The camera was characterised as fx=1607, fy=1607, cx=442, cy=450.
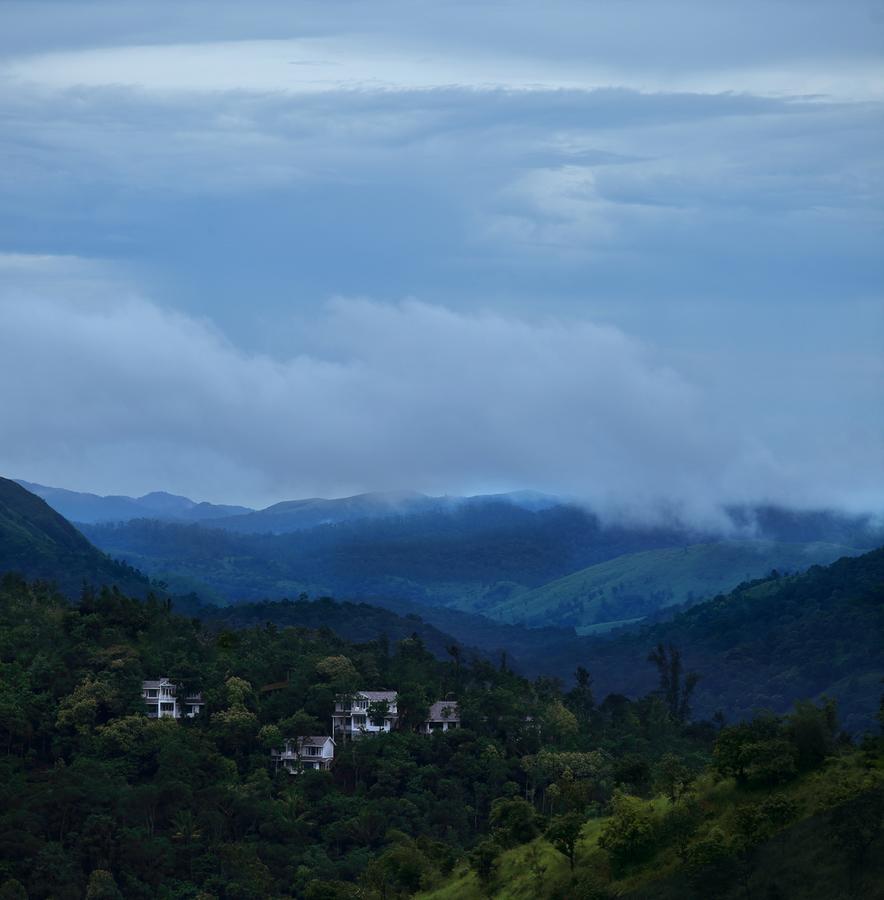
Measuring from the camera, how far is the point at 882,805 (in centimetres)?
3931

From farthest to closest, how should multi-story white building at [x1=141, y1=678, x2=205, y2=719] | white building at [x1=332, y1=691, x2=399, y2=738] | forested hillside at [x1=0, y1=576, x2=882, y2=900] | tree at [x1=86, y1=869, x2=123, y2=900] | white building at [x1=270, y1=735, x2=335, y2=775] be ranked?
1. white building at [x1=332, y1=691, x2=399, y2=738]
2. multi-story white building at [x1=141, y1=678, x2=205, y2=719]
3. white building at [x1=270, y1=735, x2=335, y2=775]
4. tree at [x1=86, y1=869, x2=123, y2=900]
5. forested hillside at [x1=0, y1=576, x2=882, y2=900]

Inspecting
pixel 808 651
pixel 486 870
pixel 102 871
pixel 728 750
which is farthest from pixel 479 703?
pixel 808 651

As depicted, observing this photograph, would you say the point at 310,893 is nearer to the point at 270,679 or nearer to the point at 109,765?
the point at 109,765

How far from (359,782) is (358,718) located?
21.0 ft

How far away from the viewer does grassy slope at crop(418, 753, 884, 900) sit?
3988 centimetres

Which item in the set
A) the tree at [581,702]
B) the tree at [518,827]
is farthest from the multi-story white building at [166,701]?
the tree at [518,827]

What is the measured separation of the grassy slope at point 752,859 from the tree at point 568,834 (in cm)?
33

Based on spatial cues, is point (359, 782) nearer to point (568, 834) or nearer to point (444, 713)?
point (444, 713)

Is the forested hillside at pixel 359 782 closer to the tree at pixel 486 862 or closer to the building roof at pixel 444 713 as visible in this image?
the tree at pixel 486 862

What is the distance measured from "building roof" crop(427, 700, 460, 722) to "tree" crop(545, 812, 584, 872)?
33.9 meters

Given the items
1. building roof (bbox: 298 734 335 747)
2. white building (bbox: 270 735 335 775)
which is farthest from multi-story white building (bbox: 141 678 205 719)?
building roof (bbox: 298 734 335 747)

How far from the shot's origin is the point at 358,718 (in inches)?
3223

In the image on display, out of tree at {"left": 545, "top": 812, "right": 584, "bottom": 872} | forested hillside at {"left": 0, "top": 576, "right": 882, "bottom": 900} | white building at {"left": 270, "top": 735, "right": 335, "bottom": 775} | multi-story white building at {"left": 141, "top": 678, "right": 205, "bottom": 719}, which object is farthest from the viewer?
multi-story white building at {"left": 141, "top": 678, "right": 205, "bottom": 719}

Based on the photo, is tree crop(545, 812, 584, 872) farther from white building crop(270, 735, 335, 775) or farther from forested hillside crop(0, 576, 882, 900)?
white building crop(270, 735, 335, 775)
